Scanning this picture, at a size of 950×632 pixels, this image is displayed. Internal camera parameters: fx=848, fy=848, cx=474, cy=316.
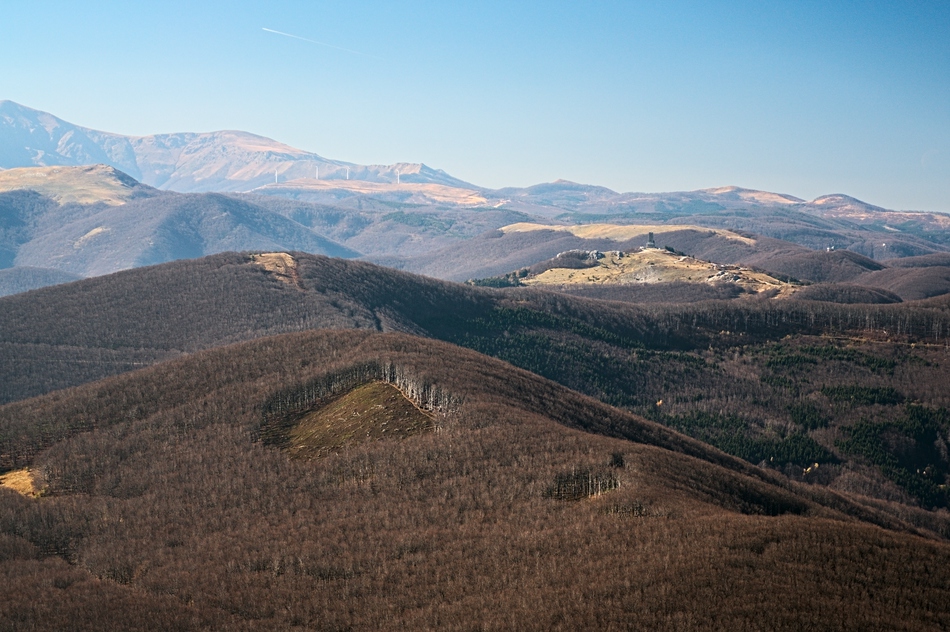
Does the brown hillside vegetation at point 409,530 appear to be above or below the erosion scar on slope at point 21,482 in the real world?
above

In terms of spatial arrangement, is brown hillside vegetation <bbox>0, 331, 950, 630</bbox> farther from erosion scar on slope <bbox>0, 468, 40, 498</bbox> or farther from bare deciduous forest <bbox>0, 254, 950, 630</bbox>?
erosion scar on slope <bbox>0, 468, 40, 498</bbox>

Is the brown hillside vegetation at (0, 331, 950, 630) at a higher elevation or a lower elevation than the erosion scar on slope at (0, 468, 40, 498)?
higher

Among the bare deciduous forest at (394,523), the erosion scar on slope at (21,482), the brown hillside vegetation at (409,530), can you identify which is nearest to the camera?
the brown hillside vegetation at (409,530)

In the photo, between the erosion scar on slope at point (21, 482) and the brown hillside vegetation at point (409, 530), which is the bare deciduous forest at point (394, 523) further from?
the erosion scar on slope at point (21, 482)

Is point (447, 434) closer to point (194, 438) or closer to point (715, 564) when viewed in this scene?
point (194, 438)

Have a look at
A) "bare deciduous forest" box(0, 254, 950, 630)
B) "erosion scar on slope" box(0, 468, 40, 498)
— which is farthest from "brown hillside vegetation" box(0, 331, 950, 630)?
"erosion scar on slope" box(0, 468, 40, 498)

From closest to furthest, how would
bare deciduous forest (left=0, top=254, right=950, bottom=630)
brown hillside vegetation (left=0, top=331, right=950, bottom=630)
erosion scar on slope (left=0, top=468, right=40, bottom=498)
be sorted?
brown hillside vegetation (left=0, top=331, right=950, bottom=630) → bare deciduous forest (left=0, top=254, right=950, bottom=630) → erosion scar on slope (left=0, top=468, right=40, bottom=498)

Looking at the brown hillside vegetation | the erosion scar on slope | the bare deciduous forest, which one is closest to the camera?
the brown hillside vegetation

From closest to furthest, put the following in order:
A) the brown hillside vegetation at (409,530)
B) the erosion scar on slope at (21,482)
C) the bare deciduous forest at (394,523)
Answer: the brown hillside vegetation at (409,530)
the bare deciduous forest at (394,523)
the erosion scar on slope at (21,482)

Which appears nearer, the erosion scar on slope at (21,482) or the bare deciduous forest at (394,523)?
the bare deciduous forest at (394,523)

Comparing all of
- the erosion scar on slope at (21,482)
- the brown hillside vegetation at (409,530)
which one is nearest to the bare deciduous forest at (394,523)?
the brown hillside vegetation at (409,530)
